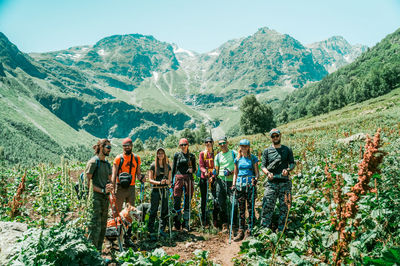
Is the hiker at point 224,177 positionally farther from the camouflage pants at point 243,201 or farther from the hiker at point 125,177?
the hiker at point 125,177

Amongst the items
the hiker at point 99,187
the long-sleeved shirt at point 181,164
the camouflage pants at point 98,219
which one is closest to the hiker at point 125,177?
the hiker at point 99,187

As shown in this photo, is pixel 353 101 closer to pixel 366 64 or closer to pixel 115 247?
pixel 366 64

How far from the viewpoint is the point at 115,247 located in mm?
6637

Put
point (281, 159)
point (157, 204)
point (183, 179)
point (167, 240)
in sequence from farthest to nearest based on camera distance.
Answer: point (183, 179)
point (157, 204)
point (167, 240)
point (281, 159)

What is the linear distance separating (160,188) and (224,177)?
2.03m

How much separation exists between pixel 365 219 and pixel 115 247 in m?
6.07

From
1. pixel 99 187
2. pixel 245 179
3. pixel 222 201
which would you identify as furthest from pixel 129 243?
pixel 245 179

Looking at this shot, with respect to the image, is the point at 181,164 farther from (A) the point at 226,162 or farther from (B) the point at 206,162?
(A) the point at 226,162

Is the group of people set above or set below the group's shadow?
above

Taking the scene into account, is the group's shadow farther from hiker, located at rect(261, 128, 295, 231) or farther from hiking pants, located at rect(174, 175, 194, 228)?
hiker, located at rect(261, 128, 295, 231)

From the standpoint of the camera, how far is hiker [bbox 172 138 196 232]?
7711 mm

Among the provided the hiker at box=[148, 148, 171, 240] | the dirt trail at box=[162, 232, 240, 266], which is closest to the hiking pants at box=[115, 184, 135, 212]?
the hiker at box=[148, 148, 171, 240]

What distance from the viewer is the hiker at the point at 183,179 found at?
7711mm

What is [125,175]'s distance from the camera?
6.64 meters
